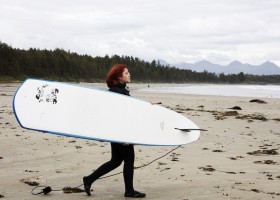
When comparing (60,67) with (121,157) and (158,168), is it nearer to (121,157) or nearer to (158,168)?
(158,168)

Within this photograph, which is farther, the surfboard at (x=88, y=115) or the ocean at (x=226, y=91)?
the ocean at (x=226, y=91)

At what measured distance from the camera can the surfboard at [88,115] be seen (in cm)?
457

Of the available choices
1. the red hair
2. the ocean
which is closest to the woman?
the red hair

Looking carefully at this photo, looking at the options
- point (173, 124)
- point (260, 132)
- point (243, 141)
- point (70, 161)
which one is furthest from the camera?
point (260, 132)

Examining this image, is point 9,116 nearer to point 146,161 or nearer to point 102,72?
point 146,161

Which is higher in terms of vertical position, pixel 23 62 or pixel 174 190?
pixel 23 62

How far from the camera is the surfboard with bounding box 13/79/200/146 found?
180 inches

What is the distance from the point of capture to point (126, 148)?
14.7 feet

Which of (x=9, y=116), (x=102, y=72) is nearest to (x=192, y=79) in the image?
(x=102, y=72)

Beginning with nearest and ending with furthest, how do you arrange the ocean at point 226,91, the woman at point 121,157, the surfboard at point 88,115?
the woman at point 121,157 → the surfboard at point 88,115 → the ocean at point 226,91

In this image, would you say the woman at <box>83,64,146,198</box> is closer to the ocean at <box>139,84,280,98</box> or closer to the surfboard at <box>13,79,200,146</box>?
the surfboard at <box>13,79,200,146</box>

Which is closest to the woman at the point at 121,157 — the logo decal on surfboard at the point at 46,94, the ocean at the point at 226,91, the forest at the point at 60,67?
the logo decal on surfboard at the point at 46,94

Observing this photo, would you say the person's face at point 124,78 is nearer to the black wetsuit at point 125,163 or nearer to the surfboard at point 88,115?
the black wetsuit at point 125,163

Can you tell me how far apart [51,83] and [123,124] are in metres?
1.01
